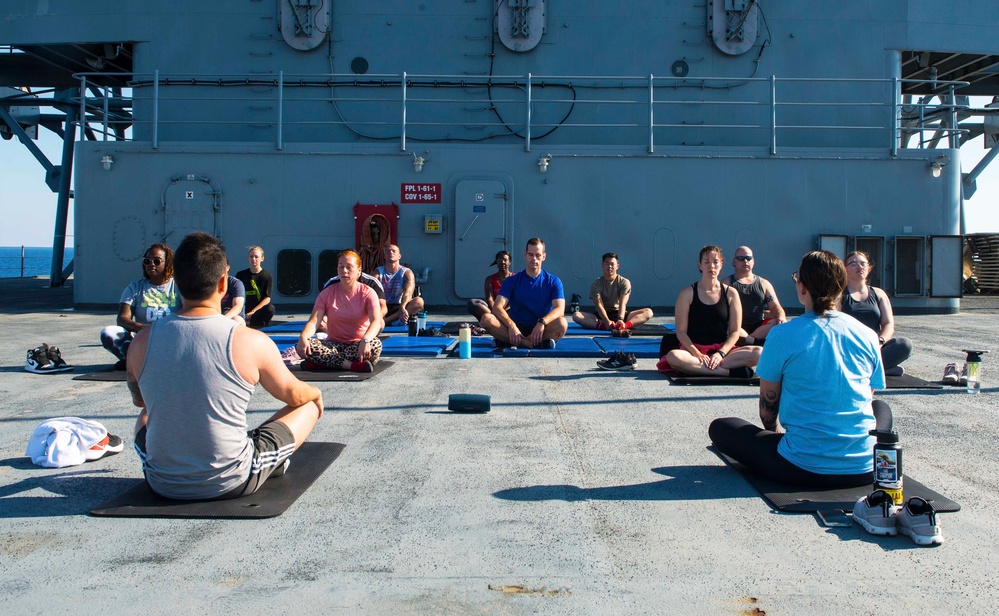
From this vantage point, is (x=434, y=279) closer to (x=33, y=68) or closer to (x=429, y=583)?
(x=33, y=68)

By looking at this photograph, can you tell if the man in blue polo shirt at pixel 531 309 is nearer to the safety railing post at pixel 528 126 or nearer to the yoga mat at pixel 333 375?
the yoga mat at pixel 333 375

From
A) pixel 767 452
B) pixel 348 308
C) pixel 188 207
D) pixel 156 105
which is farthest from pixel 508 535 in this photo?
pixel 156 105

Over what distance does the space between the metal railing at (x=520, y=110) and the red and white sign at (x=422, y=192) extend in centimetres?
77

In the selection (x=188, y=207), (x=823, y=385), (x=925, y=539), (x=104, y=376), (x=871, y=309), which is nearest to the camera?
(x=925, y=539)

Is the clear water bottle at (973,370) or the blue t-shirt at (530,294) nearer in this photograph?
the clear water bottle at (973,370)

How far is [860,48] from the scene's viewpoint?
14.5 meters

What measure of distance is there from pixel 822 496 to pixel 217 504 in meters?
2.65

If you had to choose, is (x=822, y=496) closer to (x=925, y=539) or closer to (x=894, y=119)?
(x=925, y=539)

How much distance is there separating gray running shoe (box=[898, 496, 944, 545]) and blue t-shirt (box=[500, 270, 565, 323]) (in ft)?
19.4

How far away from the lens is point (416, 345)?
927cm

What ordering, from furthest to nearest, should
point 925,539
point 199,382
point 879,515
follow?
point 199,382 < point 879,515 < point 925,539

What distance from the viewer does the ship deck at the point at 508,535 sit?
8.59 feet

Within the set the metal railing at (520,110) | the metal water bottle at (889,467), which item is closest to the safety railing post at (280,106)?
the metal railing at (520,110)

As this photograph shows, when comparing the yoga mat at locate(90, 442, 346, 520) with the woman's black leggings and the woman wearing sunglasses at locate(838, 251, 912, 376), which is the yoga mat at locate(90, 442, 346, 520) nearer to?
the woman's black leggings
